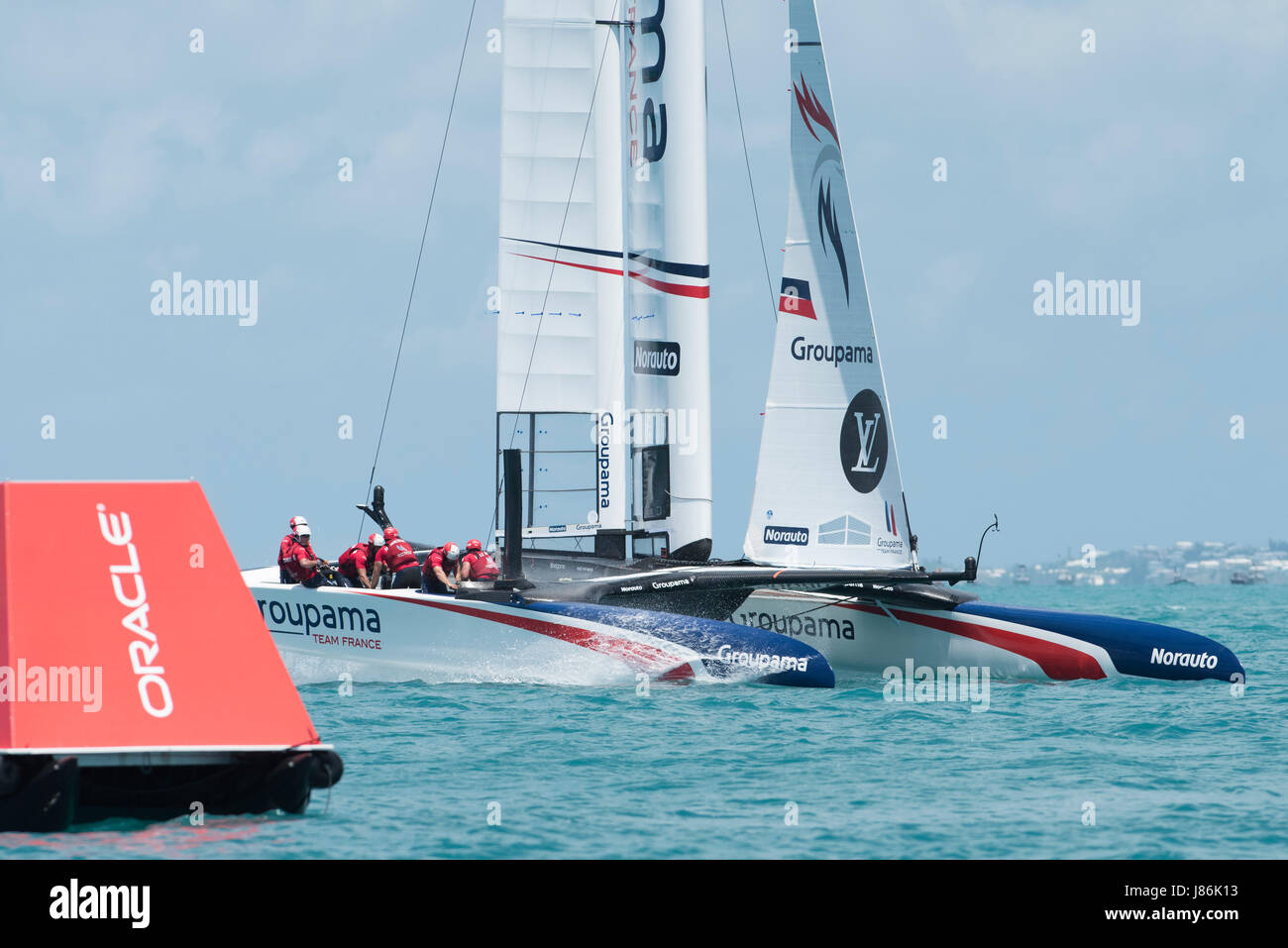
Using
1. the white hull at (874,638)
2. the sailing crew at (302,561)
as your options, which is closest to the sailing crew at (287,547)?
the sailing crew at (302,561)

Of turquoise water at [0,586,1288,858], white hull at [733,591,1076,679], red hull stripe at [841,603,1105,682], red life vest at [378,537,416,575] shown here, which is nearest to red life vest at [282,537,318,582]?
red life vest at [378,537,416,575]

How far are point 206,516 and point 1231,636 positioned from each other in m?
23.0

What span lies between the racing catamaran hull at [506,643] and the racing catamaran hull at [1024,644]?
1.65 meters

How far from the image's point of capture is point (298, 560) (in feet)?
48.5

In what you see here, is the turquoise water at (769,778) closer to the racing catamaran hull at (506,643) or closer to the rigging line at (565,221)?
the racing catamaran hull at (506,643)

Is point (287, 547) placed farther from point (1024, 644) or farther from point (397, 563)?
point (1024, 644)

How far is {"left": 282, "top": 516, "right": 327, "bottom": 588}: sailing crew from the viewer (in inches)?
575

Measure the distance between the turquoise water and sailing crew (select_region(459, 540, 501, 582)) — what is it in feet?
4.03

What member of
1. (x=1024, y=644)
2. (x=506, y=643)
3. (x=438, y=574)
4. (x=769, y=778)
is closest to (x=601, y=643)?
(x=506, y=643)

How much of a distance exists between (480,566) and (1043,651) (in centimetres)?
523

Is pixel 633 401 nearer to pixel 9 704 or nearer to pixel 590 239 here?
pixel 590 239

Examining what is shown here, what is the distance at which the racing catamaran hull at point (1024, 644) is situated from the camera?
13992 millimetres
